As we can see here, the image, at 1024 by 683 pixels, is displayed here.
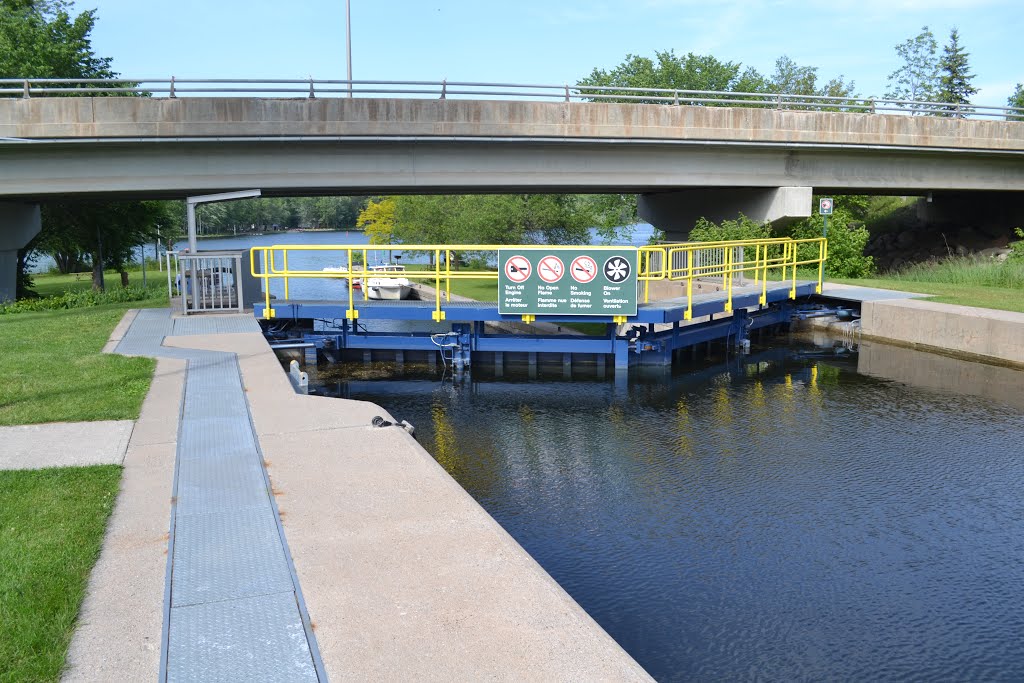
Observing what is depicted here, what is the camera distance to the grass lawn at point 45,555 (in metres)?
4.57

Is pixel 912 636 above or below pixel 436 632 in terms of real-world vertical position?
below

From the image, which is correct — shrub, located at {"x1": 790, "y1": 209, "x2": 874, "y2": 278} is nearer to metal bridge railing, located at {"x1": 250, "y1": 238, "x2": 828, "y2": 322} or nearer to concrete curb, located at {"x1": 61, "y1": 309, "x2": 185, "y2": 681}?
metal bridge railing, located at {"x1": 250, "y1": 238, "x2": 828, "y2": 322}

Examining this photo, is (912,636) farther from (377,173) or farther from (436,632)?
(377,173)

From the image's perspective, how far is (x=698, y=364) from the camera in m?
17.8

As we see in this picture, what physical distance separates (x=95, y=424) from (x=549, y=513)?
16.1 ft

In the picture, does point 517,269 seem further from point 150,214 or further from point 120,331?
point 150,214

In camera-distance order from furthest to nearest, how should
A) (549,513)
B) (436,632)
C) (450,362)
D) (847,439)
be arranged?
(450,362)
(847,439)
(549,513)
(436,632)

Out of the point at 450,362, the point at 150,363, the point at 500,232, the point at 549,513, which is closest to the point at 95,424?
the point at 150,363

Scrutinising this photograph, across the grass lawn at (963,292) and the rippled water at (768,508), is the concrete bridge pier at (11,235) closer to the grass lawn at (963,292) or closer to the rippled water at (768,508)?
the rippled water at (768,508)

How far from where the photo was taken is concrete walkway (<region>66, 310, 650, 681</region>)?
14.7ft

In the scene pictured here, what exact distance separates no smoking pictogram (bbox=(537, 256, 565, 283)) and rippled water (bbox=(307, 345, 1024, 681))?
6.37 ft

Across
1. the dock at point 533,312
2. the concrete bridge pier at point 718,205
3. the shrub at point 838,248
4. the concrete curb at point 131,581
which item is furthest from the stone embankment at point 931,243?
the concrete curb at point 131,581

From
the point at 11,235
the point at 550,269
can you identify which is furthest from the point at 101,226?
the point at 550,269

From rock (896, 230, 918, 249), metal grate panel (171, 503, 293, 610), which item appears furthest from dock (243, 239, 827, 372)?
rock (896, 230, 918, 249)
